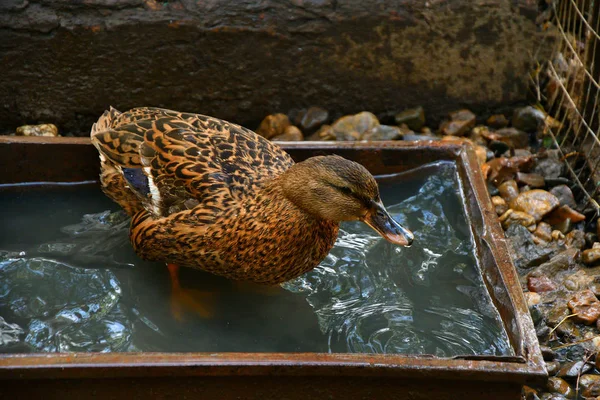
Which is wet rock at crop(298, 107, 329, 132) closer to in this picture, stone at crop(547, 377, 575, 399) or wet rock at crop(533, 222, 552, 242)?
wet rock at crop(533, 222, 552, 242)

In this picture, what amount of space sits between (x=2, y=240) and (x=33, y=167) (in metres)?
0.51

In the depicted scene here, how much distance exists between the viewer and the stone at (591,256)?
178 inches

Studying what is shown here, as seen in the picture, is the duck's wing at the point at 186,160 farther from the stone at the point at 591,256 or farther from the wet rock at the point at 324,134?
the stone at the point at 591,256

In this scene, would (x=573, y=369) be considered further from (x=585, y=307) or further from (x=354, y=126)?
(x=354, y=126)

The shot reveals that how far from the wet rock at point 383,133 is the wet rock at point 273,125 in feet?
1.96

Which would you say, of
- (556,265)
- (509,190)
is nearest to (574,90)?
(509,190)

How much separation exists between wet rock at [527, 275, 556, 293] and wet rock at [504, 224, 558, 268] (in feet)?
0.55

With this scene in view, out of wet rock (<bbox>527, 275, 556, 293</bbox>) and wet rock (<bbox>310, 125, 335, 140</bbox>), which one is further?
wet rock (<bbox>310, 125, 335, 140</bbox>)

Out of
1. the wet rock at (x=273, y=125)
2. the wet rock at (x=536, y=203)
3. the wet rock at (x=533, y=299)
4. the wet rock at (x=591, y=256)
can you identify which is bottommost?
the wet rock at (x=533, y=299)

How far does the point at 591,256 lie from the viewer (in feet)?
14.9

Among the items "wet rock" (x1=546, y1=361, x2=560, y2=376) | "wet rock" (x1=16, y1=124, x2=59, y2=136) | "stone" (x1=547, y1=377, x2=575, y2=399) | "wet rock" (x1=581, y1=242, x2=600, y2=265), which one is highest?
"wet rock" (x1=16, y1=124, x2=59, y2=136)

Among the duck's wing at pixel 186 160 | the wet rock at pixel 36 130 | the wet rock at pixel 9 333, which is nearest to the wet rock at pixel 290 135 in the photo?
the duck's wing at pixel 186 160

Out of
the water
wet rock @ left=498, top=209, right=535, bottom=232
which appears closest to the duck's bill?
the water

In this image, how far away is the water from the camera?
3789 mm
